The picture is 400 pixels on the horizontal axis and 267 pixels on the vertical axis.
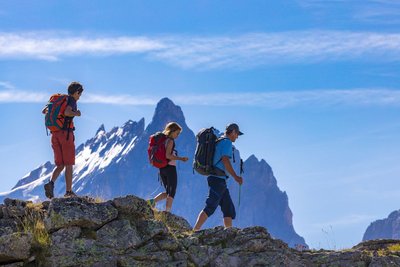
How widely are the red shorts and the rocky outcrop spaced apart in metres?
2.13

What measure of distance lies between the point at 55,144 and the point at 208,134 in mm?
3847

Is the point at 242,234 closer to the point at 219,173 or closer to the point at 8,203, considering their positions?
the point at 219,173

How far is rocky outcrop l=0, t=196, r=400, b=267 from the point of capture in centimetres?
1340

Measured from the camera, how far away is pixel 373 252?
52.4ft

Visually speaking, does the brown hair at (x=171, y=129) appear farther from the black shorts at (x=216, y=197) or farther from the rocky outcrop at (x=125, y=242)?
the rocky outcrop at (x=125, y=242)

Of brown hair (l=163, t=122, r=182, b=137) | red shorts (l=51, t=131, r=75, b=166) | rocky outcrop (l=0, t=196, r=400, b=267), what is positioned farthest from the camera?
brown hair (l=163, t=122, r=182, b=137)

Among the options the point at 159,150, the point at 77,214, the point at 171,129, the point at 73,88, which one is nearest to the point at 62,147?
the point at 73,88

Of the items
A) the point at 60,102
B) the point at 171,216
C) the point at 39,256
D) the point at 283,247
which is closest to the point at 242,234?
the point at 283,247

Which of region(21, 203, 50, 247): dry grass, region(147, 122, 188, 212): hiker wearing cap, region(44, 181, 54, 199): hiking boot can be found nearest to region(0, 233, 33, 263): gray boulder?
region(21, 203, 50, 247): dry grass

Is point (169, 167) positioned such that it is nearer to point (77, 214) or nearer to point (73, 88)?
point (73, 88)

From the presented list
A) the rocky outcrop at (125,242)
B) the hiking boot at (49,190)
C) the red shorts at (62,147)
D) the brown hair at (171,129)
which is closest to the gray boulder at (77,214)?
the rocky outcrop at (125,242)

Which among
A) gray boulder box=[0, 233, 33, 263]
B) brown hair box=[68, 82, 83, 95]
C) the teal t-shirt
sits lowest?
gray boulder box=[0, 233, 33, 263]

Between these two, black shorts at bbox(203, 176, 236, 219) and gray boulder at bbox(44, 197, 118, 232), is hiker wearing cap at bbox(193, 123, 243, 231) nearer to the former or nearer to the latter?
black shorts at bbox(203, 176, 236, 219)

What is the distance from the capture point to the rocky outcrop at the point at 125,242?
13.4 m
